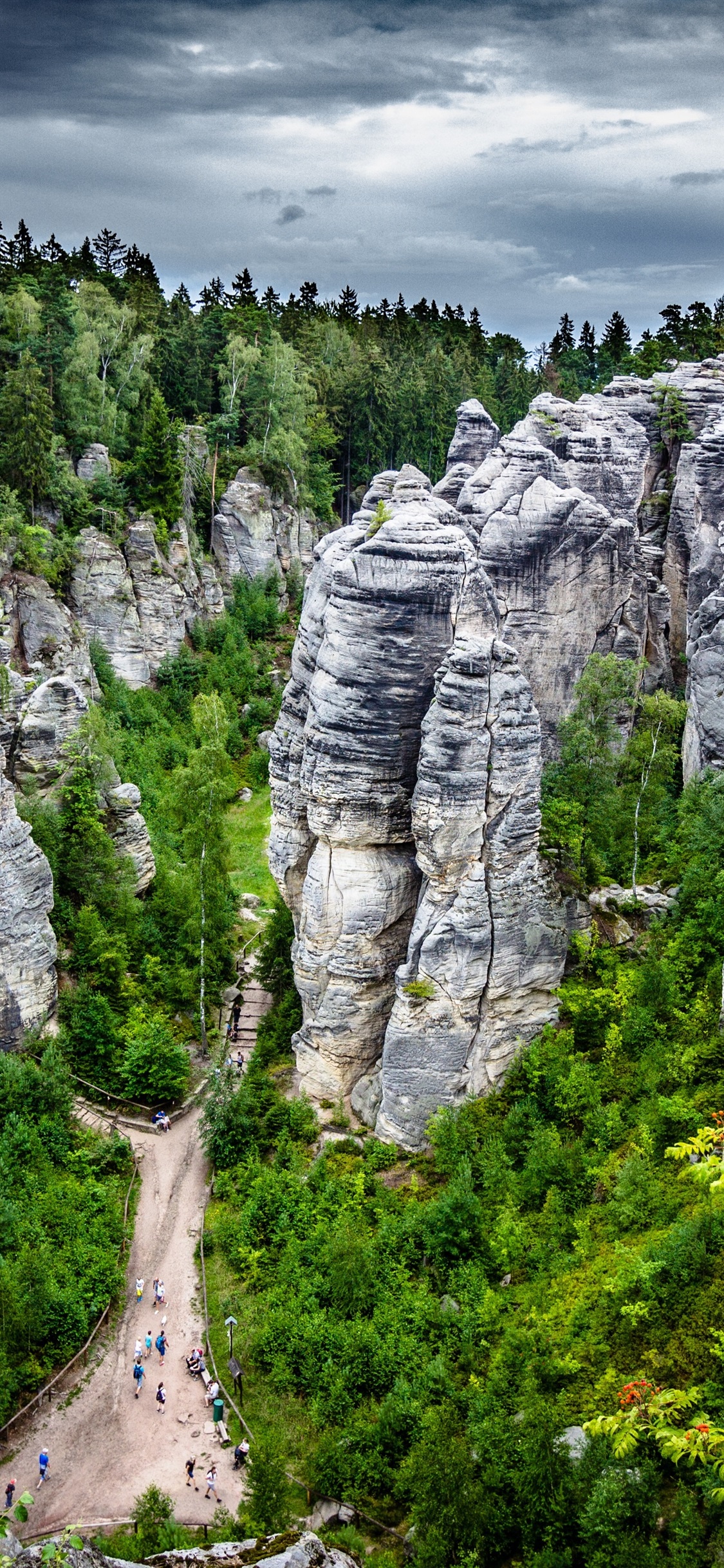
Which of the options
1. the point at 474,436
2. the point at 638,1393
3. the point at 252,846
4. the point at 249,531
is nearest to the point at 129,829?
the point at 252,846

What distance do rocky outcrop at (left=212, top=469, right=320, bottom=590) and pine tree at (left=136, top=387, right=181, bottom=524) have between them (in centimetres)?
565

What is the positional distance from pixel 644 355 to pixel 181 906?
43.5 metres

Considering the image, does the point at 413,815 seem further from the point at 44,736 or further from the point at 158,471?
the point at 158,471

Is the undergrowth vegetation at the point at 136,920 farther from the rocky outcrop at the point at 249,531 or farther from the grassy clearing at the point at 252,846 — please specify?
the rocky outcrop at the point at 249,531

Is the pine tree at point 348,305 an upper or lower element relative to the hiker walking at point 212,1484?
upper

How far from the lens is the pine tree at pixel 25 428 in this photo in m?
50.2

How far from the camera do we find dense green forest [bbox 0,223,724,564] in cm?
5403

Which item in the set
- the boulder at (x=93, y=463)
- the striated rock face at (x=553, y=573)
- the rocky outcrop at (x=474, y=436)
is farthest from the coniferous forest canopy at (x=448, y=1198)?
the rocky outcrop at (x=474, y=436)

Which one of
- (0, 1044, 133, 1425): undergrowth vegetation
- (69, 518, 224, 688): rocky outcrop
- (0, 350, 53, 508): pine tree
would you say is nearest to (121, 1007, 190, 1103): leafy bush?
(0, 1044, 133, 1425): undergrowth vegetation

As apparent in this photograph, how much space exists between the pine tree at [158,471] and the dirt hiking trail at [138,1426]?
38.3m

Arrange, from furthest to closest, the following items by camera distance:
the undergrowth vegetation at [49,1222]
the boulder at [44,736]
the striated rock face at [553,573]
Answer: the striated rock face at [553,573]
the boulder at [44,736]
the undergrowth vegetation at [49,1222]

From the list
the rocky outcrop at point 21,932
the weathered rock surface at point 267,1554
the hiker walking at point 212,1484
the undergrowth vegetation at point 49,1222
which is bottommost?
the hiker walking at point 212,1484

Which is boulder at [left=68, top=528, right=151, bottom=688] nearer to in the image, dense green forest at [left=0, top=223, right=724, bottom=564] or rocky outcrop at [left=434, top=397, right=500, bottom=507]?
dense green forest at [left=0, top=223, right=724, bottom=564]

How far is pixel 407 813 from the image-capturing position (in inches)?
1176
